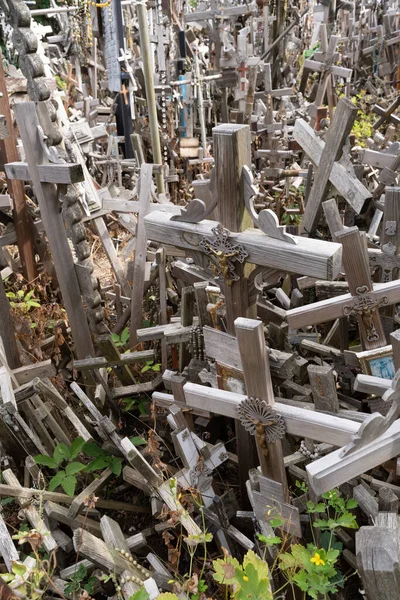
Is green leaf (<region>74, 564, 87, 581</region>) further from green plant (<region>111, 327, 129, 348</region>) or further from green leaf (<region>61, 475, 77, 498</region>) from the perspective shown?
green plant (<region>111, 327, 129, 348</region>)

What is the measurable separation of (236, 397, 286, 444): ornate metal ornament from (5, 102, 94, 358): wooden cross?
Answer: 1592 mm

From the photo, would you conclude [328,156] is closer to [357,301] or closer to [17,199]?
[357,301]

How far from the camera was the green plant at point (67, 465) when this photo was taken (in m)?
2.56

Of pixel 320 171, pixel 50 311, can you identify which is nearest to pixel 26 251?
pixel 50 311

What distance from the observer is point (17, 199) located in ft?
12.4

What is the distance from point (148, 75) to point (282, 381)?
2605 mm

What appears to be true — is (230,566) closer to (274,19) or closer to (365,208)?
(365,208)

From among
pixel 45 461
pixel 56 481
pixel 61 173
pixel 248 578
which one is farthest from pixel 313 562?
pixel 61 173

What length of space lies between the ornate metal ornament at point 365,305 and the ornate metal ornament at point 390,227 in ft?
1.73

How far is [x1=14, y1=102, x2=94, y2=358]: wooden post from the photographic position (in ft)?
9.39

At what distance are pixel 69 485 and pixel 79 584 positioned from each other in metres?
0.43

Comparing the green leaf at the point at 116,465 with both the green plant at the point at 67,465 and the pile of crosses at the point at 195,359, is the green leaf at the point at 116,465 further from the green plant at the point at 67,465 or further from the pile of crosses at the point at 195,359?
the green plant at the point at 67,465

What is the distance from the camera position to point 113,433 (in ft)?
8.77

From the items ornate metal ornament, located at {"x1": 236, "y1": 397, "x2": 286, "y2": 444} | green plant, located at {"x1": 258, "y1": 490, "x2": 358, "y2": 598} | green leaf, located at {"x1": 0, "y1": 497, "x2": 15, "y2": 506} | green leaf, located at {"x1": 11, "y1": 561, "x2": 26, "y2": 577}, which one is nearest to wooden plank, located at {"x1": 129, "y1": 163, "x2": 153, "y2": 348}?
green leaf, located at {"x1": 0, "y1": 497, "x2": 15, "y2": 506}
